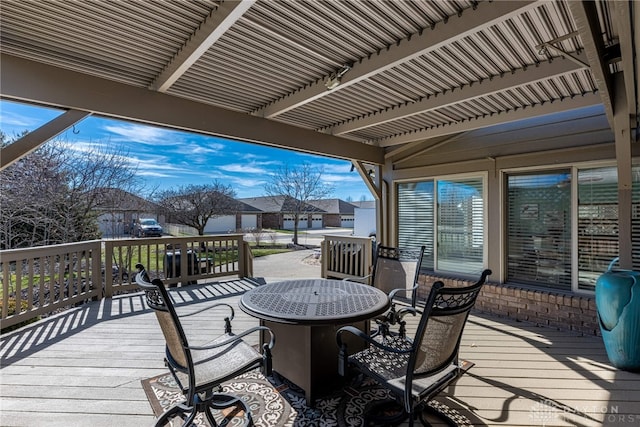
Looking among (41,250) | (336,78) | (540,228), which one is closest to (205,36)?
(336,78)

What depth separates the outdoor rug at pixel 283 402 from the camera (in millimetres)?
2131

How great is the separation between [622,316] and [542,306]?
134cm

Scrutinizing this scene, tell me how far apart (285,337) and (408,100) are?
10.2 feet

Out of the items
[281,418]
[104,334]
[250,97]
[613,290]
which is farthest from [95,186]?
[613,290]

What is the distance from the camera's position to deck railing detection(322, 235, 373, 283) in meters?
5.85

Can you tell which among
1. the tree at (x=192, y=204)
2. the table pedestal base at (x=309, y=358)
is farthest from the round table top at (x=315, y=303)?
the tree at (x=192, y=204)

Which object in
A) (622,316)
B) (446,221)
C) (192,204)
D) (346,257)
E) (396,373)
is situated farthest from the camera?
(192,204)

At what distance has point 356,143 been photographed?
227 inches

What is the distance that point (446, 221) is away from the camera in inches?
215

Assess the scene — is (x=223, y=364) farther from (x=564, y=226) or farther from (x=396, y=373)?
(x=564, y=226)

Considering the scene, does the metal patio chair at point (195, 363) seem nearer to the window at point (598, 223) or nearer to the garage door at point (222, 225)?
the window at point (598, 223)

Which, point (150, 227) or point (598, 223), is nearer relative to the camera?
point (598, 223)

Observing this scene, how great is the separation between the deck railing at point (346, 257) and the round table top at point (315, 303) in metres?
2.68

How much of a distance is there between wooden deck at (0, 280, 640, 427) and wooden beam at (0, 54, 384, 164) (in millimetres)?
2458
